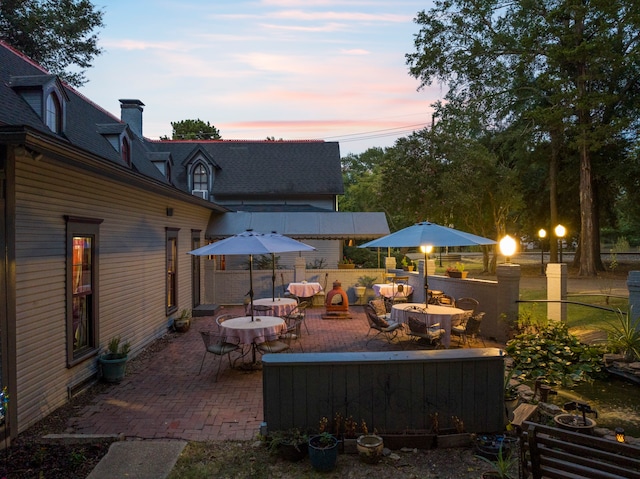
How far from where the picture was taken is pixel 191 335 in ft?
39.4

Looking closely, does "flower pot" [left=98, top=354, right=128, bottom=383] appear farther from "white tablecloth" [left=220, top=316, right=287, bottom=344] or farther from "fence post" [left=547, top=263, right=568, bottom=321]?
"fence post" [left=547, top=263, right=568, bottom=321]

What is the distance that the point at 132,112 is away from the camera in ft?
62.9

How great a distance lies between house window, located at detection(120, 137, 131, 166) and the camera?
12039 millimetres

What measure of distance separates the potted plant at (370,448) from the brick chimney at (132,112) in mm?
17651

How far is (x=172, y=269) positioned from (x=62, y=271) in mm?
6061

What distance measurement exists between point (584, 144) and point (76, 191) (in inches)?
913

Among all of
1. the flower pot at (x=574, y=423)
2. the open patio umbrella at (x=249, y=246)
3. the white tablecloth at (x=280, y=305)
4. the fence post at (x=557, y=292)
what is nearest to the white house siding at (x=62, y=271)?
the open patio umbrella at (x=249, y=246)

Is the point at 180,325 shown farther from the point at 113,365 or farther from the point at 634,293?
the point at 634,293

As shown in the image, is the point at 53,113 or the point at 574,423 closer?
the point at 574,423

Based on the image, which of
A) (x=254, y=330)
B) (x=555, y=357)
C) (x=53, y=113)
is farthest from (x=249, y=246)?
(x=555, y=357)

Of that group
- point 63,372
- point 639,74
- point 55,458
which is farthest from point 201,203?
point 639,74

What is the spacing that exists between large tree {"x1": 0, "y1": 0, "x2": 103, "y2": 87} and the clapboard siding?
2381cm

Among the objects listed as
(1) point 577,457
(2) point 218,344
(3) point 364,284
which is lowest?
(2) point 218,344

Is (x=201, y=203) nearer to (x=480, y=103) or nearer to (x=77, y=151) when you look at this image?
(x=77, y=151)
